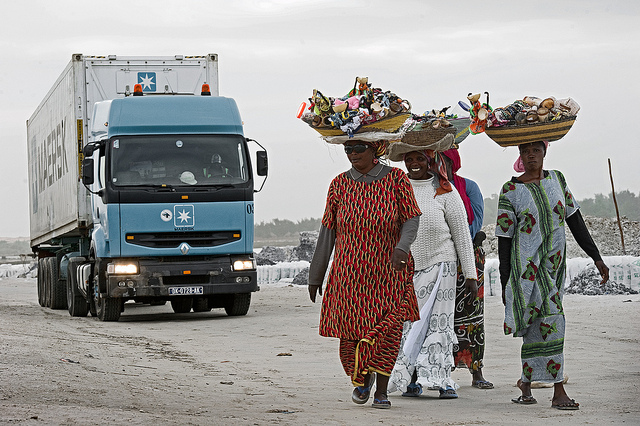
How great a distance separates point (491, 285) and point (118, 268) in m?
7.85

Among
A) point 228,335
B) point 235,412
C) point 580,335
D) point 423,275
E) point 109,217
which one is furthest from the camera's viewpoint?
Result: point 109,217

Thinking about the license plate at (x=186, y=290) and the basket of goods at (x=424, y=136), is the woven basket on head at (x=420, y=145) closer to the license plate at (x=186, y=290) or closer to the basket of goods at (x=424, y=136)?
the basket of goods at (x=424, y=136)

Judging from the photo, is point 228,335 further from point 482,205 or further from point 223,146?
point 482,205

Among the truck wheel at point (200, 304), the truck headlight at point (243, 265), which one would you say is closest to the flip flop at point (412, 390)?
the truck headlight at point (243, 265)

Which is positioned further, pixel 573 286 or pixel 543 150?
pixel 573 286

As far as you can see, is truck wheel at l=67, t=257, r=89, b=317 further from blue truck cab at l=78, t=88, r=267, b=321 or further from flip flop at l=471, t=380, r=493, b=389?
flip flop at l=471, t=380, r=493, b=389

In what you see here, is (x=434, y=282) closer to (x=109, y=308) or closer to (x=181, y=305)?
(x=109, y=308)

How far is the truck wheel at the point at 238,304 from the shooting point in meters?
16.3

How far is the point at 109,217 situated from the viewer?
564 inches

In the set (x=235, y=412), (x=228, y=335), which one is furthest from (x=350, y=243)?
(x=228, y=335)

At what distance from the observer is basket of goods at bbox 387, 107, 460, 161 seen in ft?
23.3

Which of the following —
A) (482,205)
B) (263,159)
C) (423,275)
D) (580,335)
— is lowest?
(580,335)

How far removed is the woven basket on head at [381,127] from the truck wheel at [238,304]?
10.0 meters

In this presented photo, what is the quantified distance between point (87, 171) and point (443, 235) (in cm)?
875
